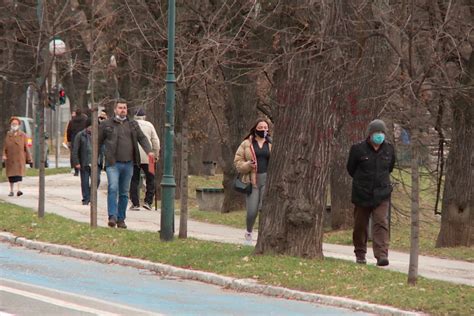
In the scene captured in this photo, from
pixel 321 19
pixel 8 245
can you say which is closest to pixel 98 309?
pixel 321 19

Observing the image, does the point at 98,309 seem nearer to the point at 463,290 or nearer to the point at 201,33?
the point at 463,290

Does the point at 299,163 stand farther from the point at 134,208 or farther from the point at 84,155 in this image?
the point at 84,155

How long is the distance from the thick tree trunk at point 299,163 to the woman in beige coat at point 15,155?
13018 mm

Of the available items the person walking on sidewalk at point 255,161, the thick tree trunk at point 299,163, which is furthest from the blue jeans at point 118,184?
the thick tree trunk at point 299,163

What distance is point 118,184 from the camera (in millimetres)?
20156

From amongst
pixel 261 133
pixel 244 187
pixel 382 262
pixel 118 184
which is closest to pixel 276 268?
pixel 382 262

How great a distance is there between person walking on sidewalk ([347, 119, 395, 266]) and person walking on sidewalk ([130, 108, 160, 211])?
7.03m

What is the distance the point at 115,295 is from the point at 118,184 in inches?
297

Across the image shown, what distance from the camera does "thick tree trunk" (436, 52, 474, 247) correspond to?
69.2 feet

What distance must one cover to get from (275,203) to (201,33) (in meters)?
9.23

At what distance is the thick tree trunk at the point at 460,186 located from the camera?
21078 mm

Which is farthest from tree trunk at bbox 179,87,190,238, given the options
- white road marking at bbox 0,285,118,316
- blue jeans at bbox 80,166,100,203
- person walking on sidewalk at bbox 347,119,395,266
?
blue jeans at bbox 80,166,100,203

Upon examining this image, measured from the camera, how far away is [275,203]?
50.9 feet

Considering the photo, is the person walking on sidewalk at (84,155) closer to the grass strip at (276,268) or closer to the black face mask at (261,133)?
the grass strip at (276,268)
